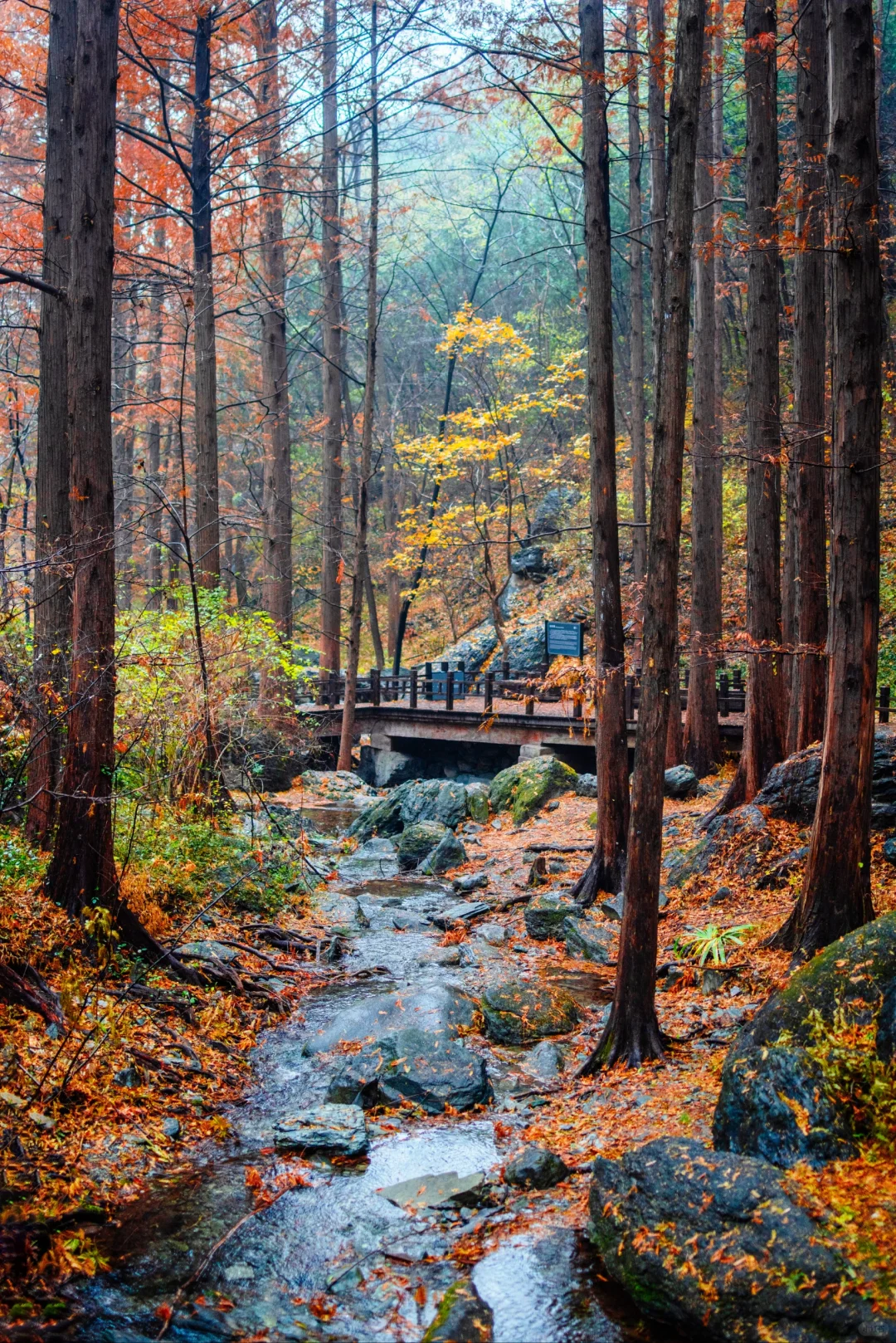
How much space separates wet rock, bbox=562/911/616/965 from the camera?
351 inches

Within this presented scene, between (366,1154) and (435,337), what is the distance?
33.2m

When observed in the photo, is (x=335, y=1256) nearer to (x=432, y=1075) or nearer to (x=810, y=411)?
(x=432, y=1075)

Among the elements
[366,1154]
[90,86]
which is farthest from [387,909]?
[90,86]

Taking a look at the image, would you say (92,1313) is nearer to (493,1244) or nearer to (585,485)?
(493,1244)

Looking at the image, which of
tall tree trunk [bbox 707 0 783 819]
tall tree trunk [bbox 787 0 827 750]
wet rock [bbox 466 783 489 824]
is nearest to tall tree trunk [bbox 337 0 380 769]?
wet rock [bbox 466 783 489 824]

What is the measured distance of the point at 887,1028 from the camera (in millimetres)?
4504

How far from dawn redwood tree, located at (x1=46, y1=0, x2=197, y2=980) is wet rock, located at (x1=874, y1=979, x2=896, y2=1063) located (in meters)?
4.48

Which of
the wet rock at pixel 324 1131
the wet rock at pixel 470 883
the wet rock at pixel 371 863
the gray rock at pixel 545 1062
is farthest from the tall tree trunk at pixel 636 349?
the wet rock at pixel 324 1131

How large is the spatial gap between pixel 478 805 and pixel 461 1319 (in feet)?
40.5

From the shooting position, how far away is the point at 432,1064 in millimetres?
6184

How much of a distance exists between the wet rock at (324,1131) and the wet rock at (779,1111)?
1.96 m

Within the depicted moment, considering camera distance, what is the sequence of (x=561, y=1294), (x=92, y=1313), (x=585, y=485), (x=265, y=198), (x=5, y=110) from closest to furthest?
(x=92, y=1313) < (x=561, y=1294) < (x=5, y=110) < (x=265, y=198) < (x=585, y=485)

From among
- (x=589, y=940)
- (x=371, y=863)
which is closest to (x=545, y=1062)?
(x=589, y=940)

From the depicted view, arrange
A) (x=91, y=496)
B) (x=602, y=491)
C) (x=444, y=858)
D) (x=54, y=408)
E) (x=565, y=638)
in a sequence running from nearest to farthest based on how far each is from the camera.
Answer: (x=91, y=496)
(x=54, y=408)
(x=602, y=491)
(x=444, y=858)
(x=565, y=638)
